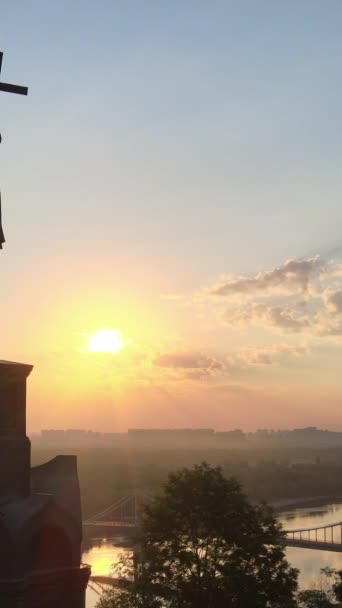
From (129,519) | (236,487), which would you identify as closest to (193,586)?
(236,487)

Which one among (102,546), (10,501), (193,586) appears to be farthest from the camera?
(102,546)

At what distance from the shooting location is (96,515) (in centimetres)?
12962

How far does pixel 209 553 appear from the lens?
1017 inches

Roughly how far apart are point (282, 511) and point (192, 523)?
13090 cm

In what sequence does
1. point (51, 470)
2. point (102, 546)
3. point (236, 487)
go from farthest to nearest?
1. point (102, 546)
2. point (236, 487)
3. point (51, 470)

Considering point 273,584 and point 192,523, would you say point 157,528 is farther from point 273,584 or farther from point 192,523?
point 273,584

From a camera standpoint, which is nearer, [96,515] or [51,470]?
[51,470]

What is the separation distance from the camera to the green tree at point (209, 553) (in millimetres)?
25062

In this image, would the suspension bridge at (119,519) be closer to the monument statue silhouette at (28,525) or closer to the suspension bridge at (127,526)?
the suspension bridge at (127,526)

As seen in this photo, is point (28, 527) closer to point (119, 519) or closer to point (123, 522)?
point (123, 522)

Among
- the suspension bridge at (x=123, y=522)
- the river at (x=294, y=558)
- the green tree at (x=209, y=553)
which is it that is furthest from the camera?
the suspension bridge at (x=123, y=522)

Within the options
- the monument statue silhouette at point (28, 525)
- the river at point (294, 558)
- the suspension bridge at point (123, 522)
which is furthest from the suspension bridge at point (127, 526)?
the monument statue silhouette at point (28, 525)

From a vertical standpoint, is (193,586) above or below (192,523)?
below

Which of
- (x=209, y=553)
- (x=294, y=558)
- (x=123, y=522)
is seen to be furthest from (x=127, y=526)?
(x=209, y=553)
